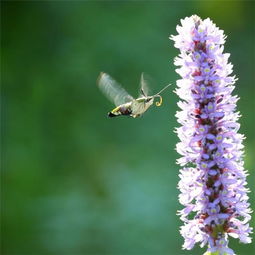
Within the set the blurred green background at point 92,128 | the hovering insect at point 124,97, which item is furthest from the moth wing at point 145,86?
the blurred green background at point 92,128

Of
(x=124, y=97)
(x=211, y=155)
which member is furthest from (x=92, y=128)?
(x=211, y=155)

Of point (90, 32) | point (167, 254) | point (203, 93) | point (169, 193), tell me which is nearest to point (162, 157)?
point (169, 193)

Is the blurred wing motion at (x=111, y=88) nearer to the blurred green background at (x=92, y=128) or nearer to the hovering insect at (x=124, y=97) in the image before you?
the hovering insect at (x=124, y=97)

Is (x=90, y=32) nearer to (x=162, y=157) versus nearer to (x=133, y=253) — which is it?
(x=162, y=157)

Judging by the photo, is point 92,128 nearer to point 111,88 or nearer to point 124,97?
point 124,97

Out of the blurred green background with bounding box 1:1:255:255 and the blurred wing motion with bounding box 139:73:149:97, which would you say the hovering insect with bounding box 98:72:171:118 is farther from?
the blurred green background with bounding box 1:1:255:255
